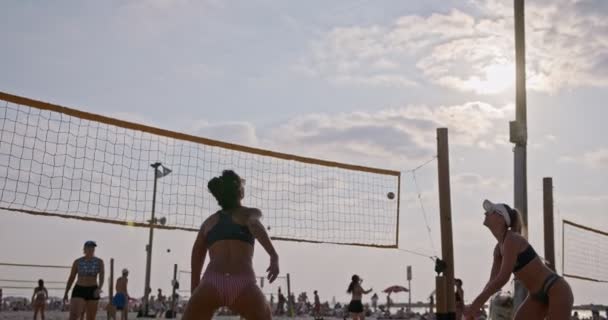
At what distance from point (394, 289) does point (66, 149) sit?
32.4m

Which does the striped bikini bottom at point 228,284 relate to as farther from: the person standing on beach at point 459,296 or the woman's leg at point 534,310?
the person standing on beach at point 459,296

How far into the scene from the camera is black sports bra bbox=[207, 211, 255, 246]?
4.71 meters

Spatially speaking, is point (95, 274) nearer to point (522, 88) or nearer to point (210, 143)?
point (210, 143)

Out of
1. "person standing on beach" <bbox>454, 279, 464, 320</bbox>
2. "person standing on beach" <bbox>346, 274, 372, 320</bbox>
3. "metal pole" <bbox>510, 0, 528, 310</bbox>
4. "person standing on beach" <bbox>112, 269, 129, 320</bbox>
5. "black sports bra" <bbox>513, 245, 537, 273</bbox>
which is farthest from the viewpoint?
"person standing on beach" <bbox>112, 269, 129, 320</bbox>

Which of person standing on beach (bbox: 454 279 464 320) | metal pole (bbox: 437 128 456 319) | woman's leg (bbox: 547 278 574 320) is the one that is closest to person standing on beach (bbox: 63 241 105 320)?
metal pole (bbox: 437 128 456 319)

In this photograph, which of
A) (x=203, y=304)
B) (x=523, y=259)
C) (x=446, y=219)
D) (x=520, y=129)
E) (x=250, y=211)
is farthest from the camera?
(x=520, y=129)

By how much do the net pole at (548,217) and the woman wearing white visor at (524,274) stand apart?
388 inches

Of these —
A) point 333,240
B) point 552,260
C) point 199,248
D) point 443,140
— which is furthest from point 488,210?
point 552,260

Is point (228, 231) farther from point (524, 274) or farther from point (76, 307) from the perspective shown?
point (76, 307)

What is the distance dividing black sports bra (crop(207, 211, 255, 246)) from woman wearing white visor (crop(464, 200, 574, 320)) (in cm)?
164

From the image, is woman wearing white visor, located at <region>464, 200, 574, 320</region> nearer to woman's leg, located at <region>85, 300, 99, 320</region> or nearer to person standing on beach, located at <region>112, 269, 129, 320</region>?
woman's leg, located at <region>85, 300, 99, 320</region>

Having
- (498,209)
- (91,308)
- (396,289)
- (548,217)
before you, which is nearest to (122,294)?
(91,308)

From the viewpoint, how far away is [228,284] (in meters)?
4.55

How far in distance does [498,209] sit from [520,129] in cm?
484
